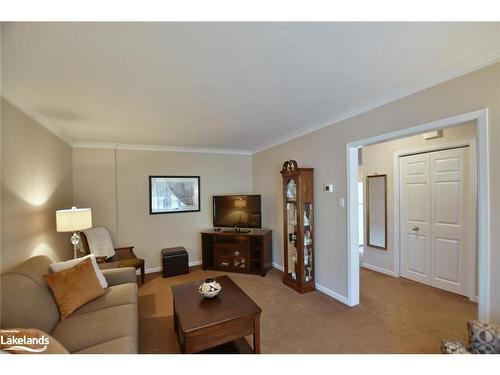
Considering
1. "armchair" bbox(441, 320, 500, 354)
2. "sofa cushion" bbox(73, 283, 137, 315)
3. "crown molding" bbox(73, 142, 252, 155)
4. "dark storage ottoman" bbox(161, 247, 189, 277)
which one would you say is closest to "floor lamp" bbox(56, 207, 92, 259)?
"sofa cushion" bbox(73, 283, 137, 315)

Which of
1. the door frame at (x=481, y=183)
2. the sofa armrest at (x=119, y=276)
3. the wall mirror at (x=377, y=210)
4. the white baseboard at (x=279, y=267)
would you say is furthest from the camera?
the white baseboard at (x=279, y=267)

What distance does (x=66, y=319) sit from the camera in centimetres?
175

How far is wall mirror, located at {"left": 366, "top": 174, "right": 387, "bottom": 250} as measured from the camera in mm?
3797

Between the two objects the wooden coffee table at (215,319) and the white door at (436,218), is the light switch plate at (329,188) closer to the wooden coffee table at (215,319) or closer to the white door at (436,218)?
the white door at (436,218)

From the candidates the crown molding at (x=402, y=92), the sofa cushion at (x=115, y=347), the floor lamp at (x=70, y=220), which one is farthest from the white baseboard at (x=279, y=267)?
the floor lamp at (x=70, y=220)

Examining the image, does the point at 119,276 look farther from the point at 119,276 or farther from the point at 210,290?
the point at 210,290

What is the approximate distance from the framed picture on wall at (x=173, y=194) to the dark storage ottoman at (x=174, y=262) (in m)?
0.80

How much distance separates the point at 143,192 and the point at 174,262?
142 cm

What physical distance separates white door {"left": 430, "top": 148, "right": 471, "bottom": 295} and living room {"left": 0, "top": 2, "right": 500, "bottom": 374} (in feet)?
0.28

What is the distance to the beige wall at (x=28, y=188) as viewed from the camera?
183 centimetres

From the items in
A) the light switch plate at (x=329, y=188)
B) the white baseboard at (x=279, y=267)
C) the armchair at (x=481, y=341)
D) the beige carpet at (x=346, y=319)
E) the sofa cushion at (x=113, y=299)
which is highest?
the light switch plate at (x=329, y=188)

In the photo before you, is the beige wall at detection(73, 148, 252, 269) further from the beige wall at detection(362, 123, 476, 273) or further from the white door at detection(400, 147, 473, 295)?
the white door at detection(400, 147, 473, 295)

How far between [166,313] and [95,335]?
115cm
